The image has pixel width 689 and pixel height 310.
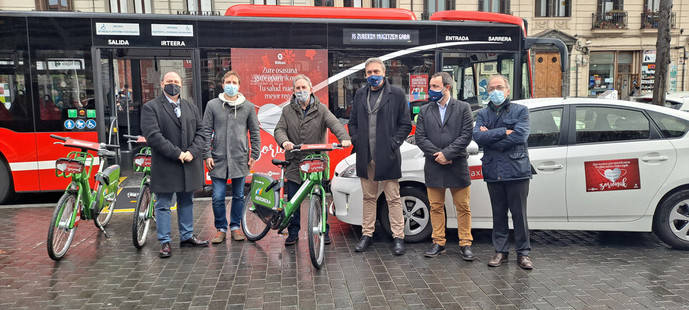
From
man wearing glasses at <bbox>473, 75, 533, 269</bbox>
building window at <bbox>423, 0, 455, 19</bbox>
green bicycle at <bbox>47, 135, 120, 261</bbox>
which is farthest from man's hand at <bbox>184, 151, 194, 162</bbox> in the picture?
building window at <bbox>423, 0, 455, 19</bbox>

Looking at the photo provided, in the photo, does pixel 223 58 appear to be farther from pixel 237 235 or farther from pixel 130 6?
pixel 130 6

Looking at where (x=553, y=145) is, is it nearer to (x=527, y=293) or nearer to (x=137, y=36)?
(x=527, y=293)

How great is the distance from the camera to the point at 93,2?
21812mm

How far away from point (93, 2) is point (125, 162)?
15325 mm

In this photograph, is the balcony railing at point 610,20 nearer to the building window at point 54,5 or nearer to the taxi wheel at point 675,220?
the building window at point 54,5

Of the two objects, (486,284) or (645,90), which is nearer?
(486,284)

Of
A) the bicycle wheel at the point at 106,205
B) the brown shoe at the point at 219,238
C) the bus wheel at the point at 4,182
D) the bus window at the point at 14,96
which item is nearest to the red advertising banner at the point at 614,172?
the brown shoe at the point at 219,238

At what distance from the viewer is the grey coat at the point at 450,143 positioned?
5051mm

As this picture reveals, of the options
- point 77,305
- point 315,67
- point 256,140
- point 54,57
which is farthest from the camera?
point 315,67

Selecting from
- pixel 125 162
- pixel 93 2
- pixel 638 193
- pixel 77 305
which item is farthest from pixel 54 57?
pixel 93 2

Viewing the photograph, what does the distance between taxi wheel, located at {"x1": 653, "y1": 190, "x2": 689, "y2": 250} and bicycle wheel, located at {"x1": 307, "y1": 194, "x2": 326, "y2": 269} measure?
347 centimetres

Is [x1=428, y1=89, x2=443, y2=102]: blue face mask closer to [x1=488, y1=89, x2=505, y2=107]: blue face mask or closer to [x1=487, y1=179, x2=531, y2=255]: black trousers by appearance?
[x1=488, y1=89, x2=505, y2=107]: blue face mask

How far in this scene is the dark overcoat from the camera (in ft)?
Result: 17.2

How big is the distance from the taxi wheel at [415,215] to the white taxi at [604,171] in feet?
0.52
